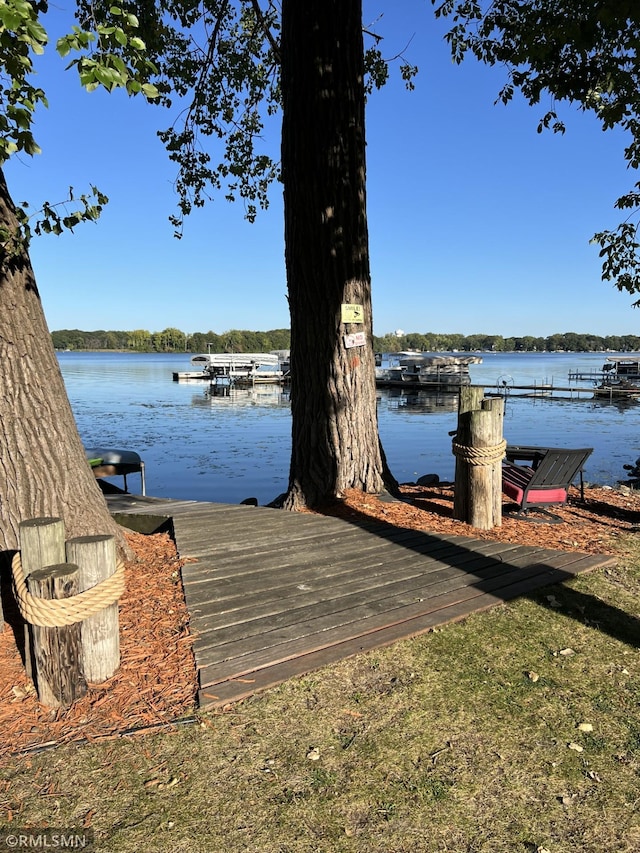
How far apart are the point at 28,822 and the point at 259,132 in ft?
39.3

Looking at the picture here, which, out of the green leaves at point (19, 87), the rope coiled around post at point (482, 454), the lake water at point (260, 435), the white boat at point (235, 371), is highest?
the green leaves at point (19, 87)

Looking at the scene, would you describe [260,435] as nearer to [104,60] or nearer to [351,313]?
[351,313]

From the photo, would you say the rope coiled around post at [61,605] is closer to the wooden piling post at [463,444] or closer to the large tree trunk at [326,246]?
the wooden piling post at [463,444]

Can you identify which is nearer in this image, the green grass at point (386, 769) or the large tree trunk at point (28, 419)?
the green grass at point (386, 769)

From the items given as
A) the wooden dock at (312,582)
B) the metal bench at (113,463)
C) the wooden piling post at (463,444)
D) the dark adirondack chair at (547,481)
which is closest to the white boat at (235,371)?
the metal bench at (113,463)

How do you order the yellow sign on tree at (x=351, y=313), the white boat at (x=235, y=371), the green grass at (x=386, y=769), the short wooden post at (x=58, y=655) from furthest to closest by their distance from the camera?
the white boat at (x=235, y=371) < the yellow sign on tree at (x=351, y=313) < the short wooden post at (x=58, y=655) < the green grass at (x=386, y=769)

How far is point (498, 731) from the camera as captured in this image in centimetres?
244

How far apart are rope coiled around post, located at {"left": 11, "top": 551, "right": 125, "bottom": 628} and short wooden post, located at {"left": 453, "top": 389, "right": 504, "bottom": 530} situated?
3592 millimetres

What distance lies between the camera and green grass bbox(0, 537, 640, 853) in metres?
1.90

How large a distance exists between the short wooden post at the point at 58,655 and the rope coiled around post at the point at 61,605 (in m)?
0.03

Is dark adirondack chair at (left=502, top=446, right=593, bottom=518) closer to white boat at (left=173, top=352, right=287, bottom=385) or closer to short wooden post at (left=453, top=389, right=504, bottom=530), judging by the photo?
short wooden post at (left=453, top=389, right=504, bottom=530)

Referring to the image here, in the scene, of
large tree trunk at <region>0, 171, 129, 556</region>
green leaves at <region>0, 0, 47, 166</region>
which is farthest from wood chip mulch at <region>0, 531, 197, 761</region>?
green leaves at <region>0, 0, 47, 166</region>

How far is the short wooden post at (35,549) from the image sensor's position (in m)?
2.66

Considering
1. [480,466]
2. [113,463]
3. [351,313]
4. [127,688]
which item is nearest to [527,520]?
[480,466]
